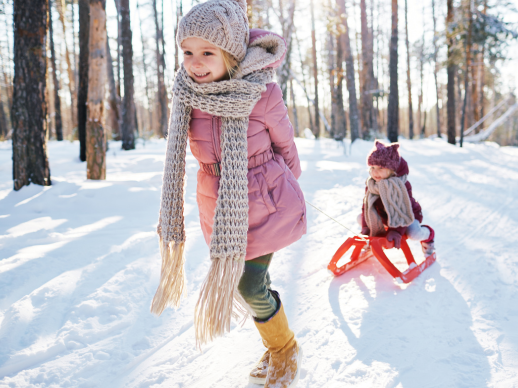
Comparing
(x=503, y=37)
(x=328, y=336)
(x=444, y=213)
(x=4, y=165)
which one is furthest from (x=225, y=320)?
(x=503, y=37)

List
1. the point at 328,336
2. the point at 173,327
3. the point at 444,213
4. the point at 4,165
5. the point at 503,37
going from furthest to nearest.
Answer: the point at 503,37
the point at 4,165
the point at 444,213
the point at 173,327
the point at 328,336

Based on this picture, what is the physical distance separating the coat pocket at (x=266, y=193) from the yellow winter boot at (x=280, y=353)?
0.51 meters

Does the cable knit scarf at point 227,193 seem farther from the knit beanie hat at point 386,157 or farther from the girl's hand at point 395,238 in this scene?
the girl's hand at point 395,238

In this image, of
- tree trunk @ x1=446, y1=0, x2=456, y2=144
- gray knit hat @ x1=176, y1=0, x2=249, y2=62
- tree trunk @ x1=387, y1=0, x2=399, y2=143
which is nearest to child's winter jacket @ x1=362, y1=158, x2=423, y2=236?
gray knit hat @ x1=176, y1=0, x2=249, y2=62

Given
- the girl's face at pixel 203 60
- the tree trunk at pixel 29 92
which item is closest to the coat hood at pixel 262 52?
the girl's face at pixel 203 60

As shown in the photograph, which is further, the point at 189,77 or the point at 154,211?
the point at 154,211

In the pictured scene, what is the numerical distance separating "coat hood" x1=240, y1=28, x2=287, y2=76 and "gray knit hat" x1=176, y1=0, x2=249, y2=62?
0.21 ft

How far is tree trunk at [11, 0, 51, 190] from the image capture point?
483 centimetres

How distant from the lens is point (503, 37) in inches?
581

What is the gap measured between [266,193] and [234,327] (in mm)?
1185

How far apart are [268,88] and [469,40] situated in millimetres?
15475

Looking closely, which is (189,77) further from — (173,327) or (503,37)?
(503,37)

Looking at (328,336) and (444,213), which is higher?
(444,213)

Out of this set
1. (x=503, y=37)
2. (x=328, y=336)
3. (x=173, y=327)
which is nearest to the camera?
(x=328, y=336)
